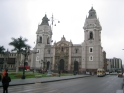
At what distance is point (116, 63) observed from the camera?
560 ft

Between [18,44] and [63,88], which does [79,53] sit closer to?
[18,44]

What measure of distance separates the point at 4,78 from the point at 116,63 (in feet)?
562

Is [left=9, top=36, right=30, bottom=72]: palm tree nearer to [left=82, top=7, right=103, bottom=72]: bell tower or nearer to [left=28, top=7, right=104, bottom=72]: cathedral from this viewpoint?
[left=28, top=7, right=104, bottom=72]: cathedral

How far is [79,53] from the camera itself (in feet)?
234

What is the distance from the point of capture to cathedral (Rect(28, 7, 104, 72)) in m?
67.5

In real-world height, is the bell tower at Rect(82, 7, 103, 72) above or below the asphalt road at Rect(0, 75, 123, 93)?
above

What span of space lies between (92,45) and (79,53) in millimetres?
6752

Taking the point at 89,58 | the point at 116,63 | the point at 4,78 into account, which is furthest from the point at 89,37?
the point at 116,63

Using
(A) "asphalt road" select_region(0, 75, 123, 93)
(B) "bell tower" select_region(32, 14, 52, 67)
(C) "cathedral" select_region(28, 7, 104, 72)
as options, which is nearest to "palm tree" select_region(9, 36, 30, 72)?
(C) "cathedral" select_region(28, 7, 104, 72)

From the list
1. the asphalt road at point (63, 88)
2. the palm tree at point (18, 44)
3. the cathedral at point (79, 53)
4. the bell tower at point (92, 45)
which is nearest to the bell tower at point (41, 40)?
the cathedral at point (79, 53)

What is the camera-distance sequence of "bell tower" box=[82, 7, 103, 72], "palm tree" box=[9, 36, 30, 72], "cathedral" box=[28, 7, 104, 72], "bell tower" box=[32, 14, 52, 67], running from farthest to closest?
"bell tower" box=[32, 14, 52, 67] → "cathedral" box=[28, 7, 104, 72] → "bell tower" box=[82, 7, 103, 72] → "palm tree" box=[9, 36, 30, 72]

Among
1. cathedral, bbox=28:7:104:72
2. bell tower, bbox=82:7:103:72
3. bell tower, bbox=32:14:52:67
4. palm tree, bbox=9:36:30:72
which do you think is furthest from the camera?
bell tower, bbox=32:14:52:67

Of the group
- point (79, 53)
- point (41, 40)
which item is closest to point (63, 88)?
point (79, 53)

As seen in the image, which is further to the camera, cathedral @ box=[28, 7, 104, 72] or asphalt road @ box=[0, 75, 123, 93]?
cathedral @ box=[28, 7, 104, 72]
